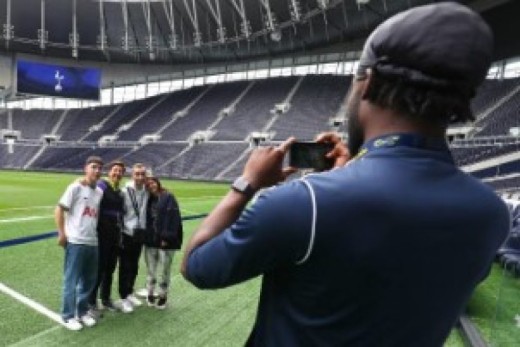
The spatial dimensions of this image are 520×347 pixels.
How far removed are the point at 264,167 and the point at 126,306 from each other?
20.1 feet

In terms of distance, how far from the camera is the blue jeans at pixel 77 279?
20.9 ft

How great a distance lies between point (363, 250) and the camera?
1.30 meters

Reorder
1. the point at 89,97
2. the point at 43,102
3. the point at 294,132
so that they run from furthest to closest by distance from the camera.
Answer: the point at 43,102 → the point at 89,97 → the point at 294,132

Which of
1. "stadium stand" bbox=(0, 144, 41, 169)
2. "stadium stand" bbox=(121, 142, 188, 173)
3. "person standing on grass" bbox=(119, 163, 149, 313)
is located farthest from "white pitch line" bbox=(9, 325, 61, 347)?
"stadium stand" bbox=(0, 144, 41, 169)

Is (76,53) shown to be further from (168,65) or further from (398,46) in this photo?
(398,46)

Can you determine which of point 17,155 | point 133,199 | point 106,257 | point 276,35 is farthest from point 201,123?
point 106,257

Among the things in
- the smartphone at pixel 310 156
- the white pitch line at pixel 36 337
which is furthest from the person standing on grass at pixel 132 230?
the smartphone at pixel 310 156

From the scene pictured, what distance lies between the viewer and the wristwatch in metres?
1.47

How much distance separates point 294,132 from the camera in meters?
42.3

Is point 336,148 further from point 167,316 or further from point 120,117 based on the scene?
point 120,117

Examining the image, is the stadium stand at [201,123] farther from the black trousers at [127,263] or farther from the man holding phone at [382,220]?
the man holding phone at [382,220]

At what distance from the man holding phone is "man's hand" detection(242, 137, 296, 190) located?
3 centimetres

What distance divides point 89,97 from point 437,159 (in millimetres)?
52938

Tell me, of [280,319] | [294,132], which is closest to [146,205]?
[280,319]
